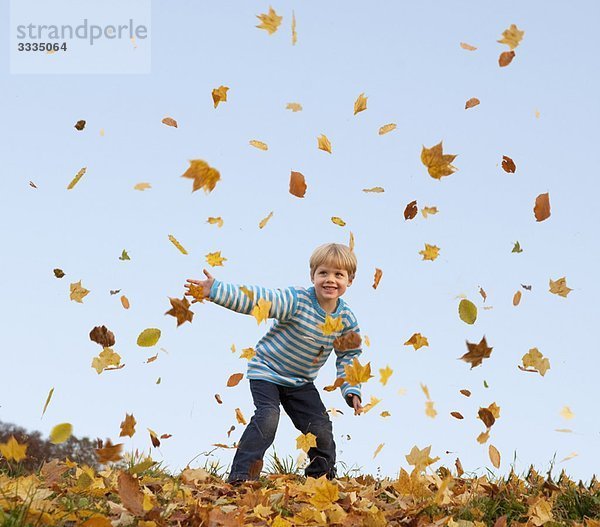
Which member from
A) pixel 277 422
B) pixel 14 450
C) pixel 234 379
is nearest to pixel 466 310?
pixel 277 422

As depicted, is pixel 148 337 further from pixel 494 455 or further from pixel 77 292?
pixel 494 455

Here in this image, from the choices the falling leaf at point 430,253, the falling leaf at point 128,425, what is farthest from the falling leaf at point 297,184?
the falling leaf at point 128,425

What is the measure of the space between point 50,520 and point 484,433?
8.99ft

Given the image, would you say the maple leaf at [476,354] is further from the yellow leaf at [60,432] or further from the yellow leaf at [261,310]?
the yellow leaf at [60,432]

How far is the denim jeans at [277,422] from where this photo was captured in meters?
5.11

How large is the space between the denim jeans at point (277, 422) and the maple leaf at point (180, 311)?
95 cm

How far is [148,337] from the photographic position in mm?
4680

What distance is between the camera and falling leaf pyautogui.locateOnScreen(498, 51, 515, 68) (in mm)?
5109

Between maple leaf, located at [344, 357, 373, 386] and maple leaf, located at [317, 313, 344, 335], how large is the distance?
0.56 metres

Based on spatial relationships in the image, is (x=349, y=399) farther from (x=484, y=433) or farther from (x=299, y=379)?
(x=484, y=433)

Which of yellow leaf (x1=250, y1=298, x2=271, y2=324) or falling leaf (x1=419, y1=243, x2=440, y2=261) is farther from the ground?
falling leaf (x1=419, y1=243, x2=440, y2=261)

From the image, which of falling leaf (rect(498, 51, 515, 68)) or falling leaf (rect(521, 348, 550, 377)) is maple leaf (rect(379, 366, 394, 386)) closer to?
falling leaf (rect(521, 348, 550, 377))

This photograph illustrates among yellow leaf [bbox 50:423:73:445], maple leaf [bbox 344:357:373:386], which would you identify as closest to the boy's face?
maple leaf [bbox 344:357:373:386]

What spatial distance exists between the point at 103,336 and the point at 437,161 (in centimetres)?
253
